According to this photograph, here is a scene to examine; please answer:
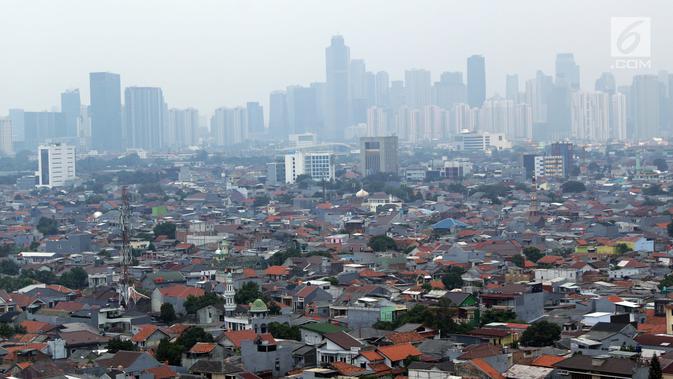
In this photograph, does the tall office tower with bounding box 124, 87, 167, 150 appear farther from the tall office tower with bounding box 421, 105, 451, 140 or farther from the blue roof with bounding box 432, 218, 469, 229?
the blue roof with bounding box 432, 218, 469, 229

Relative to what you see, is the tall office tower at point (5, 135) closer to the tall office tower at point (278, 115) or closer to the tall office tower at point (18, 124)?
the tall office tower at point (18, 124)

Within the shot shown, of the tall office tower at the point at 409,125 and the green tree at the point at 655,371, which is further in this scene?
the tall office tower at the point at 409,125

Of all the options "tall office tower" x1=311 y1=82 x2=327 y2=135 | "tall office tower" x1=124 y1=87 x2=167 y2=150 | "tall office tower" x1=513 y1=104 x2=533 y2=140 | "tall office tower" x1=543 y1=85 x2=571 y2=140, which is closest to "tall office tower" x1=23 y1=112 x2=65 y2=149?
"tall office tower" x1=124 y1=87 x2=167 y2=150

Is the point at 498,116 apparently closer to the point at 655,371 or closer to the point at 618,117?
the point at 618,117

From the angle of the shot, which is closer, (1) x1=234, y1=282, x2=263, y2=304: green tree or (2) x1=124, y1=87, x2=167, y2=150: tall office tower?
(1) x1=234, y1=282, x2=263, y2=304: green tree

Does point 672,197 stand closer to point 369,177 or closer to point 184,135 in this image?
point 369,177

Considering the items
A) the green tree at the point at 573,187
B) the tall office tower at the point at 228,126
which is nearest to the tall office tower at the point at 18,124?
the tall office tower at the point at 228,126
